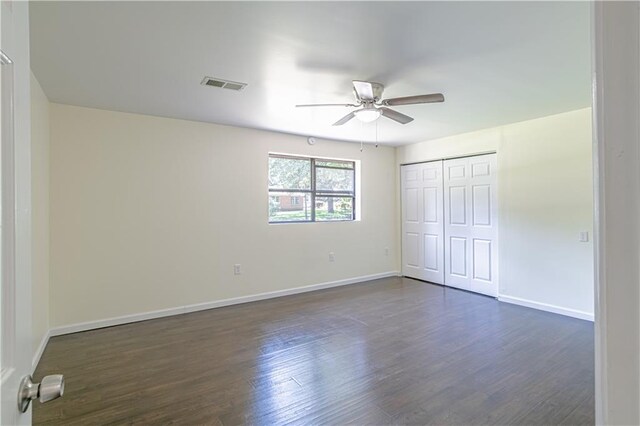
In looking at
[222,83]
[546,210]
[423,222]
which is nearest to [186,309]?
[222,83]

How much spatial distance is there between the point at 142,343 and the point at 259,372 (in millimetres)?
1362

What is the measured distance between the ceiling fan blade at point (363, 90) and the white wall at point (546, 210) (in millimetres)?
2633

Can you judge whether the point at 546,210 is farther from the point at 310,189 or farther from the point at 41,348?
the point at 41,348

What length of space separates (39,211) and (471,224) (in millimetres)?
5231

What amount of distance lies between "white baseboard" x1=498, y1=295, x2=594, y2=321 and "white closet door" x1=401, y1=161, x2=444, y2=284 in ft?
3.70

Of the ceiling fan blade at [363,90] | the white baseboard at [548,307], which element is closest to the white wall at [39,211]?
the ceiling fan blade at [363,90]

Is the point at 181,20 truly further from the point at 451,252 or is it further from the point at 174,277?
the point at 451,252

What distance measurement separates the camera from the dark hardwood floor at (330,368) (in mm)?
2072

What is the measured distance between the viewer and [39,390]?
67 centimetres

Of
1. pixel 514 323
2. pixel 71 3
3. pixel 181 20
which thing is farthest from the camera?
pixel 514 323

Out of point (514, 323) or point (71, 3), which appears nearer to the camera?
point (71, 3)

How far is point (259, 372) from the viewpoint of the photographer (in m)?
2.57

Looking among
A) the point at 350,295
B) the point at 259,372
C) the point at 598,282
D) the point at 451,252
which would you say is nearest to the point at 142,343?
the point at 259,372

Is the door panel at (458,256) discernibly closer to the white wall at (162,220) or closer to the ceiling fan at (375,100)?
the white wall at (162,220)
